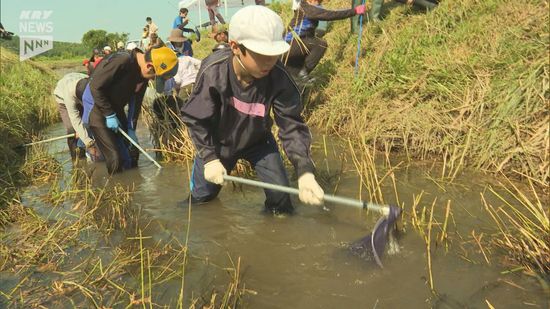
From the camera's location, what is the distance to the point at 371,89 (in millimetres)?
5988

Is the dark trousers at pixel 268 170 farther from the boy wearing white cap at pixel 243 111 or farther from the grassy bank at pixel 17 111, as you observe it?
the grassy bank at pixel 17 111

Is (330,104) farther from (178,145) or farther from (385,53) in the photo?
(178,145)

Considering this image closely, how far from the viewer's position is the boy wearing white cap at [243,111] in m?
2.79

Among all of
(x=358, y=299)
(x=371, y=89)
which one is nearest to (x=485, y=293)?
(x=358, y=299)

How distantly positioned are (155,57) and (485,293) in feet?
13.3

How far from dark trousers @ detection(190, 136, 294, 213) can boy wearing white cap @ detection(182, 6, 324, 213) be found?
0.01 metres

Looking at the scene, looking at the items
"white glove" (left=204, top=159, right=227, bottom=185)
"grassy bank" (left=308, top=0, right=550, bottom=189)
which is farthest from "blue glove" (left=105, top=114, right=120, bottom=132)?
"grassy bank" (left=308, top=0, right=550, bottom=189)

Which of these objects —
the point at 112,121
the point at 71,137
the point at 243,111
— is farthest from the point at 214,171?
the point at 71,137

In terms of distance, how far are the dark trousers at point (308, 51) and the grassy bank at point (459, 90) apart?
0.58 meters

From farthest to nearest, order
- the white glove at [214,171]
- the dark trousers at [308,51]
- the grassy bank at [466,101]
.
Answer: the dark trousers at [308,51] → the grassy bank at [466,101] → the white glove at [214,171]

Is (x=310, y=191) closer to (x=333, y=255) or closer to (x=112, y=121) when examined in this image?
(x=333, y=255)

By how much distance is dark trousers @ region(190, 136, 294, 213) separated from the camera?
351 cm

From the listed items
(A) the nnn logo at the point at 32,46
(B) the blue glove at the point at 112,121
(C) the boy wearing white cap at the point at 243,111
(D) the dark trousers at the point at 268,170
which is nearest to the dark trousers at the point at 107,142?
(B) the blue glove at the point at 112,121

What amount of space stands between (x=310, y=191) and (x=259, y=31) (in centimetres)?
111
